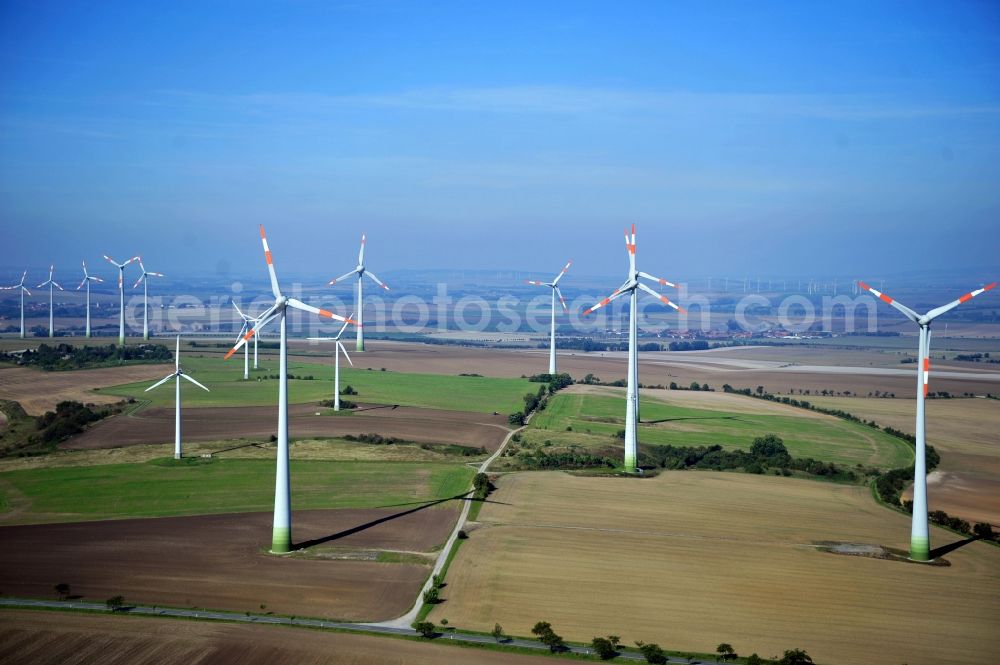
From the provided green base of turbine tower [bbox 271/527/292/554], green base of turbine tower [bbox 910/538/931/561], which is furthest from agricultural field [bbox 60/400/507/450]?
green base of turbine tower [bbox 910/538/931/561]

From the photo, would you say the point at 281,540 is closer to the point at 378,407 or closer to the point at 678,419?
the point at 378,407

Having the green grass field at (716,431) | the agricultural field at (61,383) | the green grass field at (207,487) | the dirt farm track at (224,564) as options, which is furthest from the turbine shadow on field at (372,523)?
the agricultural field at (61,383)

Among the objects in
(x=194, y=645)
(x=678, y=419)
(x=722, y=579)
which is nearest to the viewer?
(x=194, y=645)

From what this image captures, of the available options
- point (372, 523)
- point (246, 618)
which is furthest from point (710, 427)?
point (246, 618)

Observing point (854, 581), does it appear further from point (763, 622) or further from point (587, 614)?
point (587, 614)

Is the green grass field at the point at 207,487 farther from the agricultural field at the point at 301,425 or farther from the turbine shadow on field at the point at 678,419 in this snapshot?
the turbine shadow on field at the point at 678,419

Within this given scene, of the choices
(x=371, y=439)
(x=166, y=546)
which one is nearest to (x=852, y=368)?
(x=371, y=439)

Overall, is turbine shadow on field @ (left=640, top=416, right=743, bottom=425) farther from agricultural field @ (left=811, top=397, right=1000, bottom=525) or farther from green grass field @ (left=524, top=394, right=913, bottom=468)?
agricultural field @ (left=811, top=397, right=1000, bottom=525)
